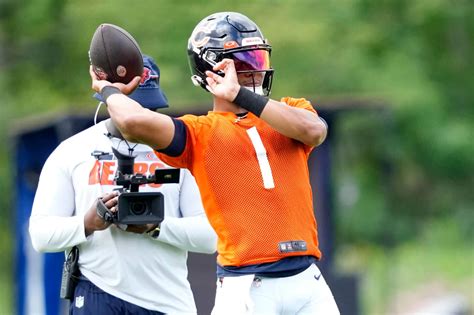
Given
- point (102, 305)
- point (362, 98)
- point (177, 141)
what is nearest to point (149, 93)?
point (177, 141)

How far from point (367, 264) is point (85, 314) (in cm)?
1788

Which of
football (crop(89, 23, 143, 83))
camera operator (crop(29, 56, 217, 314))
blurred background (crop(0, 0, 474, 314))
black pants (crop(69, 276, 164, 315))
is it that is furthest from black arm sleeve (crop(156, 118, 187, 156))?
blurred background (crop(0, 0, 474, 314))

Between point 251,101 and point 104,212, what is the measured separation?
0.98 meters

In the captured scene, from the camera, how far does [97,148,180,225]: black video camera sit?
19.4ft

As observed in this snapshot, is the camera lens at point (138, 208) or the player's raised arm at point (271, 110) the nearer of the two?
the player's raised arm at point (271, 110)

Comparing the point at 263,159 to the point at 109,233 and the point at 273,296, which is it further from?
the point at 109,233

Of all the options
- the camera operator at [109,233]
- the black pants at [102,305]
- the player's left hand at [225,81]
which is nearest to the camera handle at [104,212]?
the camera operator at [109,233]

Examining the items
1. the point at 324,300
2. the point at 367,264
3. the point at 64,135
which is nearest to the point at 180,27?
the point at 64,135

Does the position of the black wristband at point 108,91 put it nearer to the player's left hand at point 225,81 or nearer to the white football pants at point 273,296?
the player's left hand at point 225,81

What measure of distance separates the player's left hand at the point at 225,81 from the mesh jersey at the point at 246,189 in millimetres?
155

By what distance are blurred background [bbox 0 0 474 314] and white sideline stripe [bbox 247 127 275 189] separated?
5.71 meters

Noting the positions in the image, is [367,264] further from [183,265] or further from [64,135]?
[183,265]

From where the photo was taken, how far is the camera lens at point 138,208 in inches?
235

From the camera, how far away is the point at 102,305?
6.34 metres
